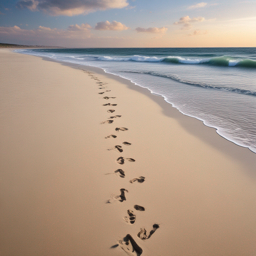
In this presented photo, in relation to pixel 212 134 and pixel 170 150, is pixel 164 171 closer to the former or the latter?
pixel 170 150

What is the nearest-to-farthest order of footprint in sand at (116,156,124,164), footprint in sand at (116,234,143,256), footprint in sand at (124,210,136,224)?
footprint in sand at (116,234,143,256), footprint in sand at (124,210,136,224), footprint in sand at (116,156,124,164)

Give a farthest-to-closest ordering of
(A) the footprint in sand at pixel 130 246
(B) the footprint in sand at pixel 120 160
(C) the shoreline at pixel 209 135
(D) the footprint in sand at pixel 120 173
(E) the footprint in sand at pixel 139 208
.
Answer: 1. (C) the shoreline at pixel 209 135
2. (B) the footprint in sand at pixel 120 160
3. (D) the footprint in sand at pixel 120 173
4. (E) the footprint in sand at pixel 139 208
5. (A) the footprint in sand at pixel 130 246

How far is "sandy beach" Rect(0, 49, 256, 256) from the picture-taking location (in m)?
1.32

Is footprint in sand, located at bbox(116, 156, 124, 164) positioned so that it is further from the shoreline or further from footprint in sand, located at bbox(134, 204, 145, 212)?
the shoreline

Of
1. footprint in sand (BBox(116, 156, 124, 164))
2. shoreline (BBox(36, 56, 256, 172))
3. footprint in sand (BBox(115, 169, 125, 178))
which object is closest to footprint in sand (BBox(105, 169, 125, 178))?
footprint in sand (BBox(115, 169, 125, 178))

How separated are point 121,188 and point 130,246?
555 mm

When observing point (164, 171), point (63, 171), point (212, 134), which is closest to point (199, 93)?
point (212, 134)

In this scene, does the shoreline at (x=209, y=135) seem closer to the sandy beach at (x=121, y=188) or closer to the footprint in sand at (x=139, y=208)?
the sandy beach at (x=121, y=188)

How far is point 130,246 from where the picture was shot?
1275 mm

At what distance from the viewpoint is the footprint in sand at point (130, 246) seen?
1243 mm

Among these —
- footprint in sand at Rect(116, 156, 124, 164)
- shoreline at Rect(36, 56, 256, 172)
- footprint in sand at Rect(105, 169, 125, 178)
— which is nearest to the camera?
footprint in sand at Rect(105, 169, 125, 178)

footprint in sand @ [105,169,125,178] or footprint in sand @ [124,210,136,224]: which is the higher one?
footprint in sand @ [105,169,125,178]

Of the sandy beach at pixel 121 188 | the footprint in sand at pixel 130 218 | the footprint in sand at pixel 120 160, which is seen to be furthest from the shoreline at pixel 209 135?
the footprint in sand at pixel 130 218

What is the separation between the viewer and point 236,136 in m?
2.84
